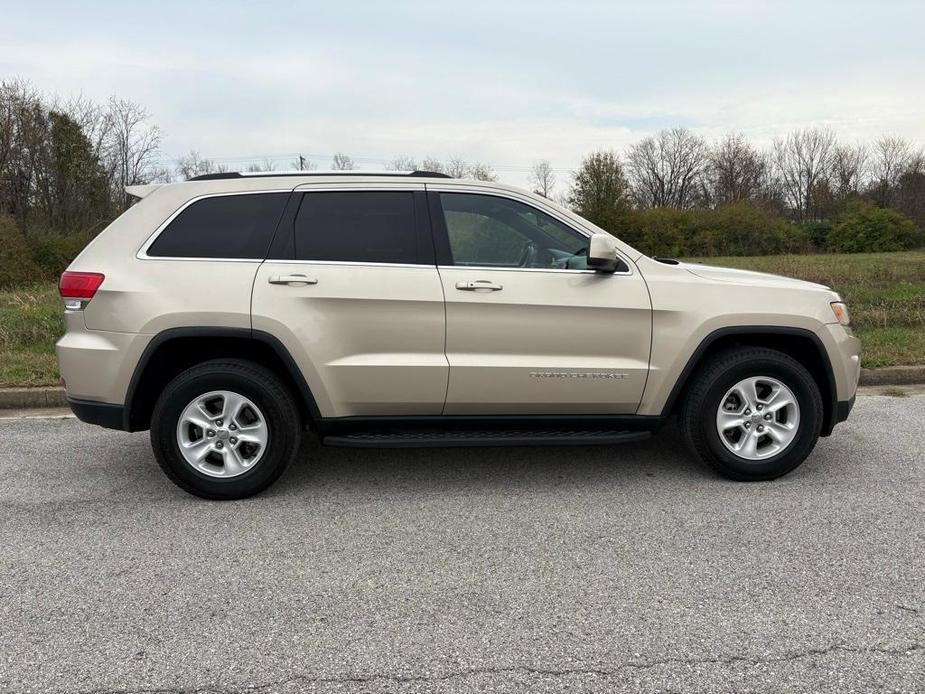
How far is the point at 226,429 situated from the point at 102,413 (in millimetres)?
696

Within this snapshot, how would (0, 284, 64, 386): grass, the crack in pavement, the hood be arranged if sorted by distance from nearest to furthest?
the crack in pavement
the hood
(0, 284, 64, 386): grass

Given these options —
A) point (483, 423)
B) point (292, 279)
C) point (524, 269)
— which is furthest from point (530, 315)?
point (292, 279)

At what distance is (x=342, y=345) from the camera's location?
13.1ft

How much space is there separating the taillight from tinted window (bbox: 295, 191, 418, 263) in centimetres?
111

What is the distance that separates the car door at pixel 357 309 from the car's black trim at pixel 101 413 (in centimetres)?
93

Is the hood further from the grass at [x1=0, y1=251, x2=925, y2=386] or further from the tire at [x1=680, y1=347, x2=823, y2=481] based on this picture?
the grass at [x1=0, y1=251, x2=925, y2=386]

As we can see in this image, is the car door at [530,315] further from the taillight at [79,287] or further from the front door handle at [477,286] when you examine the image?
the taillight at [79,287]

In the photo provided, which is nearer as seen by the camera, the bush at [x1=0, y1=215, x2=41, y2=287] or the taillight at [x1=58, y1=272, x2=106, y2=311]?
the taillight at [x1=58, y1=272, x2=106, y2=311]

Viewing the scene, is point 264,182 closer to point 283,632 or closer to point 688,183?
point 283,632

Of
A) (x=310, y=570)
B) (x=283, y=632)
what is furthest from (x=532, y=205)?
(x=283, y=632)

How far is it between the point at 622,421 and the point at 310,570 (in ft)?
6.59

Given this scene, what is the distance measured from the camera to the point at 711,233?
38875 mm

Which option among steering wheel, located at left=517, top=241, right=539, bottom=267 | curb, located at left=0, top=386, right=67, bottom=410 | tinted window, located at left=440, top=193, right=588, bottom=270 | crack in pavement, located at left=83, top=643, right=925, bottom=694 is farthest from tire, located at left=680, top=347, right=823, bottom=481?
curb, located at left=0, top=386, right=67, bottom=410

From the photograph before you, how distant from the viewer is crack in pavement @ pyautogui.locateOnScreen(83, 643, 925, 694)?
93.3 inches
